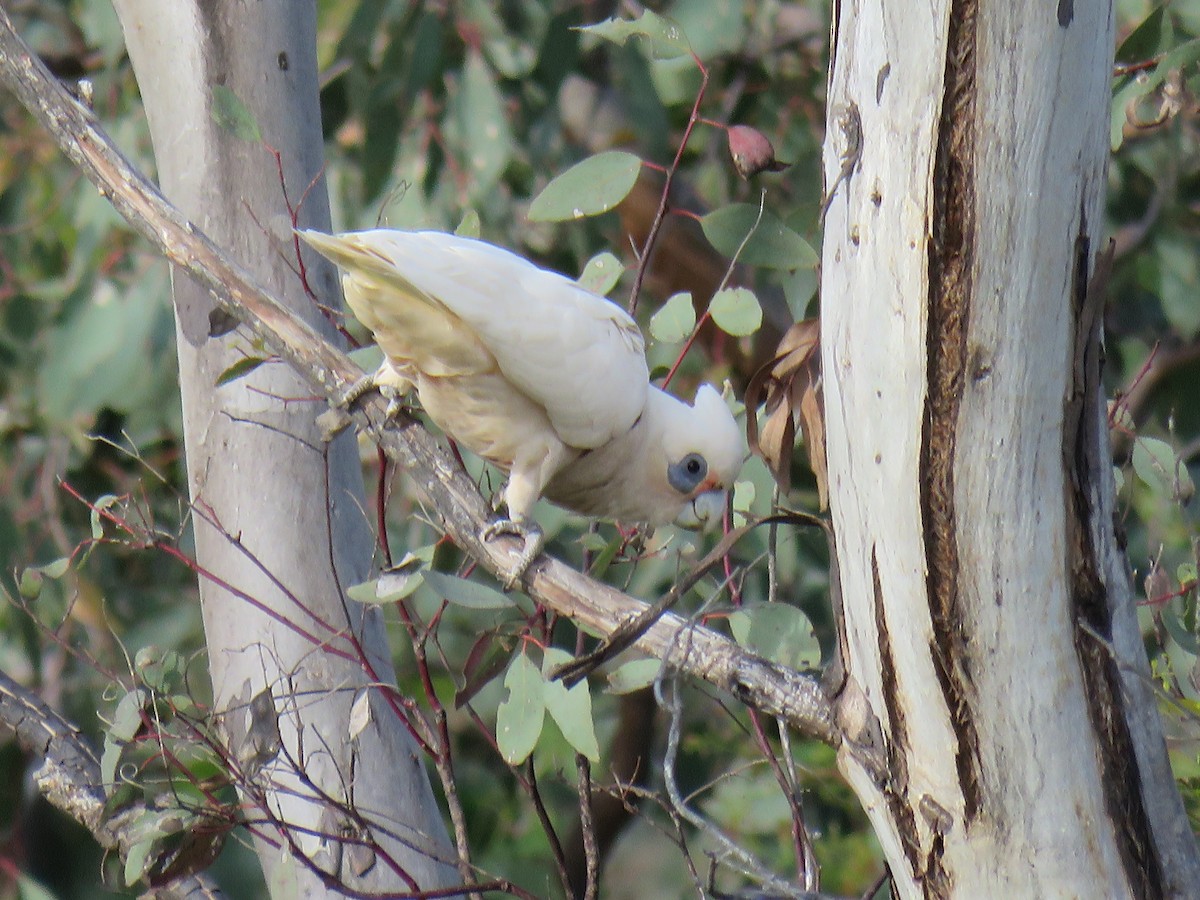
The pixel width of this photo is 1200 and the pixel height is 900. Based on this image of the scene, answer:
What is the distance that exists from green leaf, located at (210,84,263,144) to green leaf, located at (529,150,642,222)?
0.26m

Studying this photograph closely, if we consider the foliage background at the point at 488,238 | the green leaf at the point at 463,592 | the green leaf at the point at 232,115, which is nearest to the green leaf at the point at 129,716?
the green leaf at the point at 463,592

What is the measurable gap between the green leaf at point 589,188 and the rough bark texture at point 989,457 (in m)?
0.37

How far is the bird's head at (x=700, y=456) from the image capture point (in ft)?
4.65

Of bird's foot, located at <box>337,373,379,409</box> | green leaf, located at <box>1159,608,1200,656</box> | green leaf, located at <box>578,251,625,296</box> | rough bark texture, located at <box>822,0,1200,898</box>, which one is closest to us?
rough bark texture, located at <box>822,0,1200,898</box>

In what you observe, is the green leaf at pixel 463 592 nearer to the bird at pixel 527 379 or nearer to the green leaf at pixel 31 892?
the bird at pixel 527 379

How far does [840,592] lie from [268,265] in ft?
2.42

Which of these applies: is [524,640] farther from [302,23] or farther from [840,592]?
[302,23]

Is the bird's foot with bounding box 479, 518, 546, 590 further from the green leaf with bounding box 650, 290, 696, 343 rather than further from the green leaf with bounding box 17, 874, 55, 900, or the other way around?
the green leaf with bounding box 17, 874, 55, 900

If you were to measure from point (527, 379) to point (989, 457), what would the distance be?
1.94ft

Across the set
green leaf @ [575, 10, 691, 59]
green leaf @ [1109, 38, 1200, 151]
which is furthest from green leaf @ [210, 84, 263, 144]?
green leaf @ [1109, 38, 1200, 151]

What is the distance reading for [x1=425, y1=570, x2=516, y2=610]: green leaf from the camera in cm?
97

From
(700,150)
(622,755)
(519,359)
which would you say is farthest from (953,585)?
(700,150)

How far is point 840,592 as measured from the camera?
866 millimetres

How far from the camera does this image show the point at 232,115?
3.73 feet
